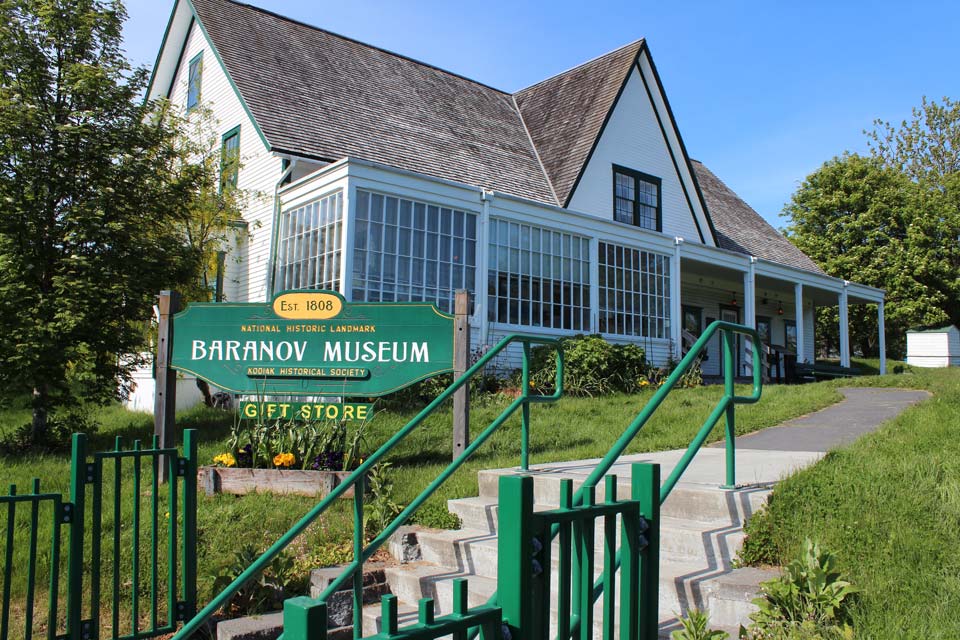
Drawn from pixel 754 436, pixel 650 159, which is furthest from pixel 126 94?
pixel 650 159

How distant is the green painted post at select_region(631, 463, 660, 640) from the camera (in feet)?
8.21

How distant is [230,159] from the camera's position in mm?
14688

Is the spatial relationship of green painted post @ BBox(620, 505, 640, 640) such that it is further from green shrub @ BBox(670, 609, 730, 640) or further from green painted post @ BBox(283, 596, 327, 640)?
green painted post @ BBox(283, 596, 327, 640)

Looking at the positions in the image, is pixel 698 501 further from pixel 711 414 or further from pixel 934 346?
pixel 934 346

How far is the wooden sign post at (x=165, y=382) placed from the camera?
7.18 meters

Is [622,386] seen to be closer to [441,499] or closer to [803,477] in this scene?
[441,499]

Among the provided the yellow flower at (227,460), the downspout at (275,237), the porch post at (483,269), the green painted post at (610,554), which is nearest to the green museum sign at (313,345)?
the yellow flower at (227,460)

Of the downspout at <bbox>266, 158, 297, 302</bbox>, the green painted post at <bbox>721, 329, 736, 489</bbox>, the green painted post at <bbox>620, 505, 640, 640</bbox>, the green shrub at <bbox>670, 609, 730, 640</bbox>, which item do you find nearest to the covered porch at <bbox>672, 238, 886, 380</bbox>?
the downspout at <bbox>266, 158, 297, 302</bbox>

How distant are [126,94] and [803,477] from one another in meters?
9.70

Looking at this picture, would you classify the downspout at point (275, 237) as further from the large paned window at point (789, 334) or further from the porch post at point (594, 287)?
the large paned window at point (789, 334)

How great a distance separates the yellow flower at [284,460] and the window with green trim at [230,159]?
9.17 meters

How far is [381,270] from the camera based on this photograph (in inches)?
473

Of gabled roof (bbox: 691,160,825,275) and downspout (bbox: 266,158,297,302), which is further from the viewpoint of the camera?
gabled roof (bbox: 691,160,825,275)

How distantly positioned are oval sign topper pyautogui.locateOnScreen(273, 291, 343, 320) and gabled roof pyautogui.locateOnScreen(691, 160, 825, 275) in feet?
49.8
